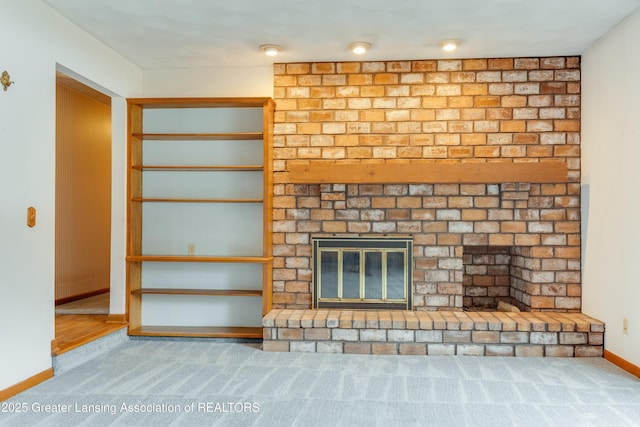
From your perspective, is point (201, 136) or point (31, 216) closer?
point (31, 216)

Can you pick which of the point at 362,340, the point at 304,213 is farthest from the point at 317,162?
the point at 362,340

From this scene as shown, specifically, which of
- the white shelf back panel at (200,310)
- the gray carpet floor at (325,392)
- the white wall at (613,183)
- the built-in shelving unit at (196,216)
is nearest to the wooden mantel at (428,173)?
the white wall at (613,183)

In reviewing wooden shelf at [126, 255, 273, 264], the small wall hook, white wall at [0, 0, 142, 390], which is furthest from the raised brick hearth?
the small wall hook

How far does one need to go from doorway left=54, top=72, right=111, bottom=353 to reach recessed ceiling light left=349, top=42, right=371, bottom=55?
112 inches

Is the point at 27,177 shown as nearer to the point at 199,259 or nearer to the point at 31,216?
the point at 31,216

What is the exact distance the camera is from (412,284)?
4234 mm

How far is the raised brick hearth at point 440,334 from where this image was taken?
12.1 ft

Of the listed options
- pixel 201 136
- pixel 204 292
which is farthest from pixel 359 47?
pixel 204 292

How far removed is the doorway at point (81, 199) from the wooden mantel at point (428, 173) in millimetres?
2427

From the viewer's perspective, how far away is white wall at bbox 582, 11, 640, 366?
3.29 m

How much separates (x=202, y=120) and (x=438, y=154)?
2.14 meters

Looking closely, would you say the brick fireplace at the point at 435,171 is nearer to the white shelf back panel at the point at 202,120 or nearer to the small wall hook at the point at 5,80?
the white shelf back panel at the point at 202,120

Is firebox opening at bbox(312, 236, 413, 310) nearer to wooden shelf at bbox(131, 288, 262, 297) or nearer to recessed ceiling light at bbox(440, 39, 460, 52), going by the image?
wooden shelf at bbox(131, 288, 262, 297)

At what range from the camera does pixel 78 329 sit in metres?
3.94
